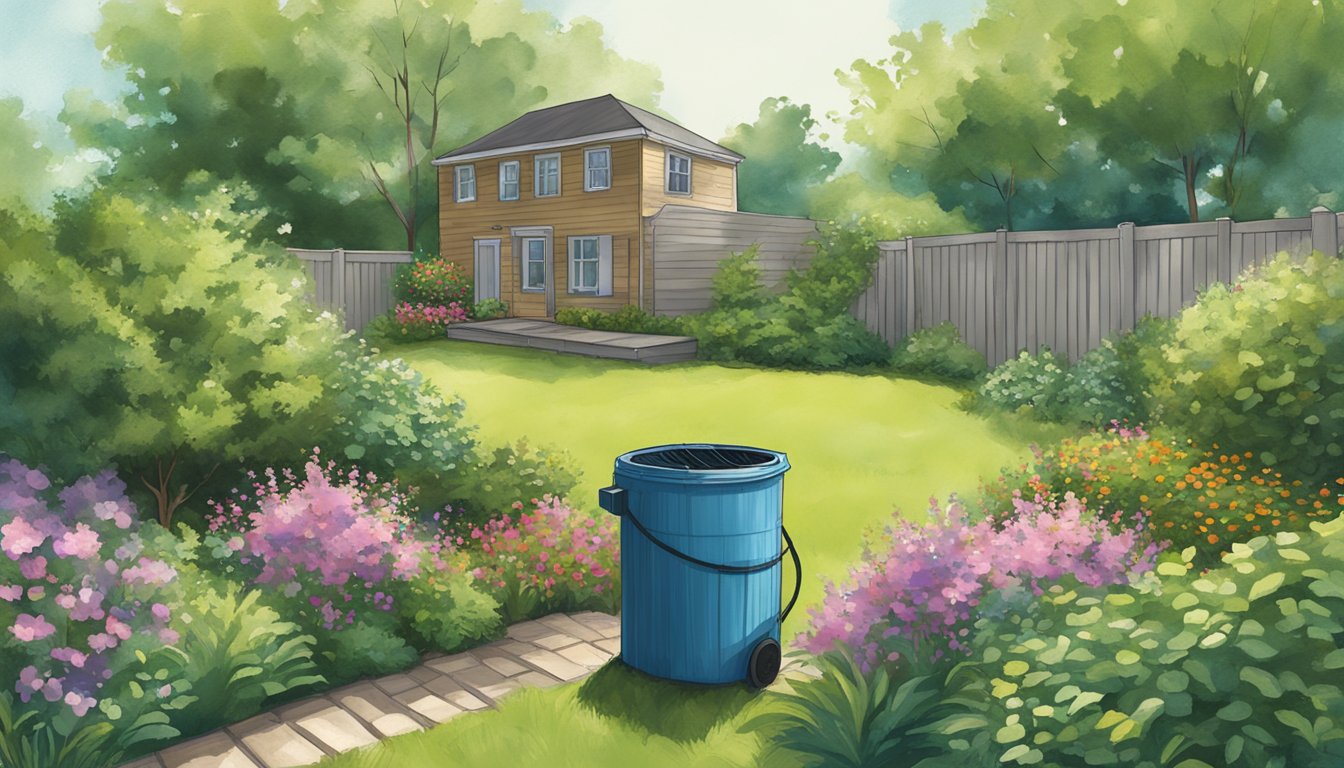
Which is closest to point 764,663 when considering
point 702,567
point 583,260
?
point 702,567

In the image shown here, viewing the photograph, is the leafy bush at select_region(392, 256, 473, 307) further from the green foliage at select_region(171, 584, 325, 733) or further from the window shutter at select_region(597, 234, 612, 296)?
the green foliage at select_region(171, 584, 325, 733)

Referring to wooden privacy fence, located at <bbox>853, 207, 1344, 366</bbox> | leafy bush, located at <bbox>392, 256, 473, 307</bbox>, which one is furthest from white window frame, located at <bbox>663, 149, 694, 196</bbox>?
wooden privacy fence, located at <bbox>853, 207, 1344, 366</bbox>

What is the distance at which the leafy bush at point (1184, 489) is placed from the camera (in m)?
6.50

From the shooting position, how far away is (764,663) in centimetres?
510

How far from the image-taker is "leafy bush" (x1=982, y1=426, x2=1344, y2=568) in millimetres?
6500

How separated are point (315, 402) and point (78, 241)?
5.94 ft

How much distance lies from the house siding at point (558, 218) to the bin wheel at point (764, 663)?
15.8 m

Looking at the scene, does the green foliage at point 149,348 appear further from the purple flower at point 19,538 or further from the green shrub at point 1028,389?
the green shrub at point 1028,389

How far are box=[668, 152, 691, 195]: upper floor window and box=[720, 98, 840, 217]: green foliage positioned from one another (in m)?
15.5

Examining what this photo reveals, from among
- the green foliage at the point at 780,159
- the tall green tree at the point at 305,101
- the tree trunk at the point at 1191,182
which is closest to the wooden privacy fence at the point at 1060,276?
the tree trunk at the point at 1191,182

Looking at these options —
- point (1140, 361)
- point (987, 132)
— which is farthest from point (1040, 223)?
point (1140, 361)

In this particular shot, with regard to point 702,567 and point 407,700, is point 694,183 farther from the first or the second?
point 407,700

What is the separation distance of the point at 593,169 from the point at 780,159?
739 inches

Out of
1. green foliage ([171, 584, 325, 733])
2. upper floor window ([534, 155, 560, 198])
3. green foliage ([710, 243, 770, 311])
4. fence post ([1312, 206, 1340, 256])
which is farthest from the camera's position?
upper floor window ([534, 155, 560, 198])
